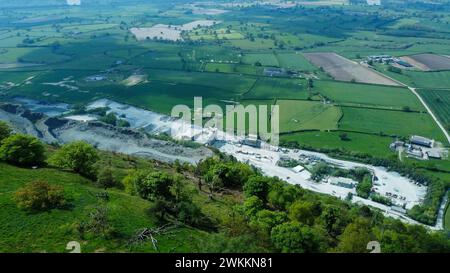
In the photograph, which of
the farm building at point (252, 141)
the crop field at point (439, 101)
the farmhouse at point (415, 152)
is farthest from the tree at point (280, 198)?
the crop field at point (439, 101)

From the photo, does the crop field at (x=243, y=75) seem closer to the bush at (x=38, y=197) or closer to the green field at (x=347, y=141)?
the green field at (x=347, y=141)

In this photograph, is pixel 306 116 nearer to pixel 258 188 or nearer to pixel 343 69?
pixel 343 69

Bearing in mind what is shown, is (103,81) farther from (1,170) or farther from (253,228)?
(253,228)

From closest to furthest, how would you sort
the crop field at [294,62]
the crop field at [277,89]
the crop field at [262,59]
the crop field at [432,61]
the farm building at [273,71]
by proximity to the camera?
the crop field at [277,89]
the farm building at [273,71]
the crop field at [432,61]
the crop field at [294,62]
the crop field at [262,59]

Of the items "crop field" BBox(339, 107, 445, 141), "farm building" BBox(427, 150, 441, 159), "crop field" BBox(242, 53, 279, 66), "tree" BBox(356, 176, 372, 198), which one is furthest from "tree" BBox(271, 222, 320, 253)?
"crop field" BBox(242, 53, 279, 66)

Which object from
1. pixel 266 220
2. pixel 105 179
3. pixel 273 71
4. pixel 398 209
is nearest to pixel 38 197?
pixel 105 179

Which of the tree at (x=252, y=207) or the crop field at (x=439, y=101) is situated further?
the crop field at (x=439, y=101)
